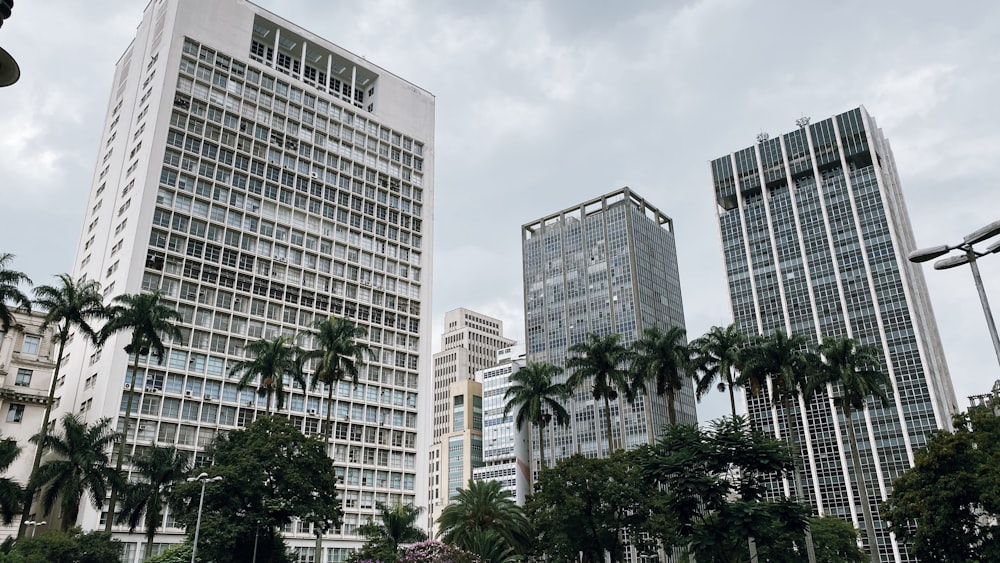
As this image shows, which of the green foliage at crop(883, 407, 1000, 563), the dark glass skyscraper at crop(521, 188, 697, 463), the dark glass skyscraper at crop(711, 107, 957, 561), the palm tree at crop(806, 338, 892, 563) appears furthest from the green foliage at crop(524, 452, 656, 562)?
the dark glass skyscraper at crop(521, 188, 697, 463)

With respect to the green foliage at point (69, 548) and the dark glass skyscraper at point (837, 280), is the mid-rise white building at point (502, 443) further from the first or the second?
the green foliage at point (69, 548)

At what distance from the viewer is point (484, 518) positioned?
66.8 metres

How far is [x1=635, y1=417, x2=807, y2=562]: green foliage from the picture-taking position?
4034 cm

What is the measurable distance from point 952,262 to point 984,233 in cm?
187

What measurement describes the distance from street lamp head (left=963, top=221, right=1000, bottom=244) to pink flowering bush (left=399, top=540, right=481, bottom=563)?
38548 mm

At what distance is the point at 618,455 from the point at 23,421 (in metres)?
73.3

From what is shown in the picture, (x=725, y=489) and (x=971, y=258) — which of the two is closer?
(x=971, y=258)

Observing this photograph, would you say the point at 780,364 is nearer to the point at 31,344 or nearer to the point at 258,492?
the point at 258,492

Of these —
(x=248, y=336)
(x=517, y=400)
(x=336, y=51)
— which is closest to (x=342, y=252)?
(x=248, y=336)

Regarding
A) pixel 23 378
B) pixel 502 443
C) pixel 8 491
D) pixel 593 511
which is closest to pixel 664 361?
pixel 593 511

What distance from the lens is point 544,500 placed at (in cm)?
6066

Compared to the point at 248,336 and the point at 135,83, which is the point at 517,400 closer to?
the point at 248,336

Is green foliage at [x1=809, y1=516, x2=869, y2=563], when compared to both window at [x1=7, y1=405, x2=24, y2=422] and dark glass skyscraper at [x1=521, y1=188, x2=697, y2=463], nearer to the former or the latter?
dark glass skyscraper at [x1=521, y1=188, x2=697, y2=463]

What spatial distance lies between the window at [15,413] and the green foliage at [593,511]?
68.2 metres
